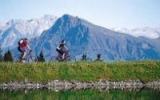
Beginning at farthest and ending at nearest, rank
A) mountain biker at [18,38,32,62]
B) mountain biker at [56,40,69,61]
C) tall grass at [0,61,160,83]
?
mountain biker at [56,40,69,61] < mountain biker at [18,38,32,62] < tall grass at [0,61,160,83]

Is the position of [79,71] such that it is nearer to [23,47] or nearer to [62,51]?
[62,51]

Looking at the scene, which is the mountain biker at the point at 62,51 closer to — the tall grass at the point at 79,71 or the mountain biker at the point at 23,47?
the tall grass at the point at 79,71

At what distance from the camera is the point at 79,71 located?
63094 millimetres

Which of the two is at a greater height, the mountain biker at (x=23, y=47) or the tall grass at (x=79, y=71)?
the mountain biker at (x=23, y=47)

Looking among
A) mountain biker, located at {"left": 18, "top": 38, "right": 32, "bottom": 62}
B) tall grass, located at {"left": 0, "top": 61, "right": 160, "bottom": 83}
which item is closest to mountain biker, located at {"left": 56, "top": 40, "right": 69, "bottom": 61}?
tall grass, located at {"left": 0, "top": 61, "right": 160, "bottom": 83}

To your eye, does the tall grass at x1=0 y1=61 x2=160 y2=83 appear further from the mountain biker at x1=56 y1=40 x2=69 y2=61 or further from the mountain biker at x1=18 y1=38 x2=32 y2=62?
the mountain biker at x1=56 y1=40 x2=69 y2=61

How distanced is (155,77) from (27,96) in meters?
25.2

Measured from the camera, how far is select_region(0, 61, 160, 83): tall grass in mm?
61312

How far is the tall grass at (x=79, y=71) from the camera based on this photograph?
201ft

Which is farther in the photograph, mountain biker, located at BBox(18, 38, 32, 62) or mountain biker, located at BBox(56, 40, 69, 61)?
mountain biker, located at BBox(56, 40, 69, 61)

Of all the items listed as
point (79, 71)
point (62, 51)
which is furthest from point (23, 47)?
point (79, 71)

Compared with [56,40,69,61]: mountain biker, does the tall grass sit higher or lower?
lower

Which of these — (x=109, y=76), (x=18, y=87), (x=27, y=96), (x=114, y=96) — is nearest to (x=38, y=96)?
(x=27, y=96)

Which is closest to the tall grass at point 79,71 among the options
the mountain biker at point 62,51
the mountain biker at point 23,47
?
the mountain biker at point 23,47
